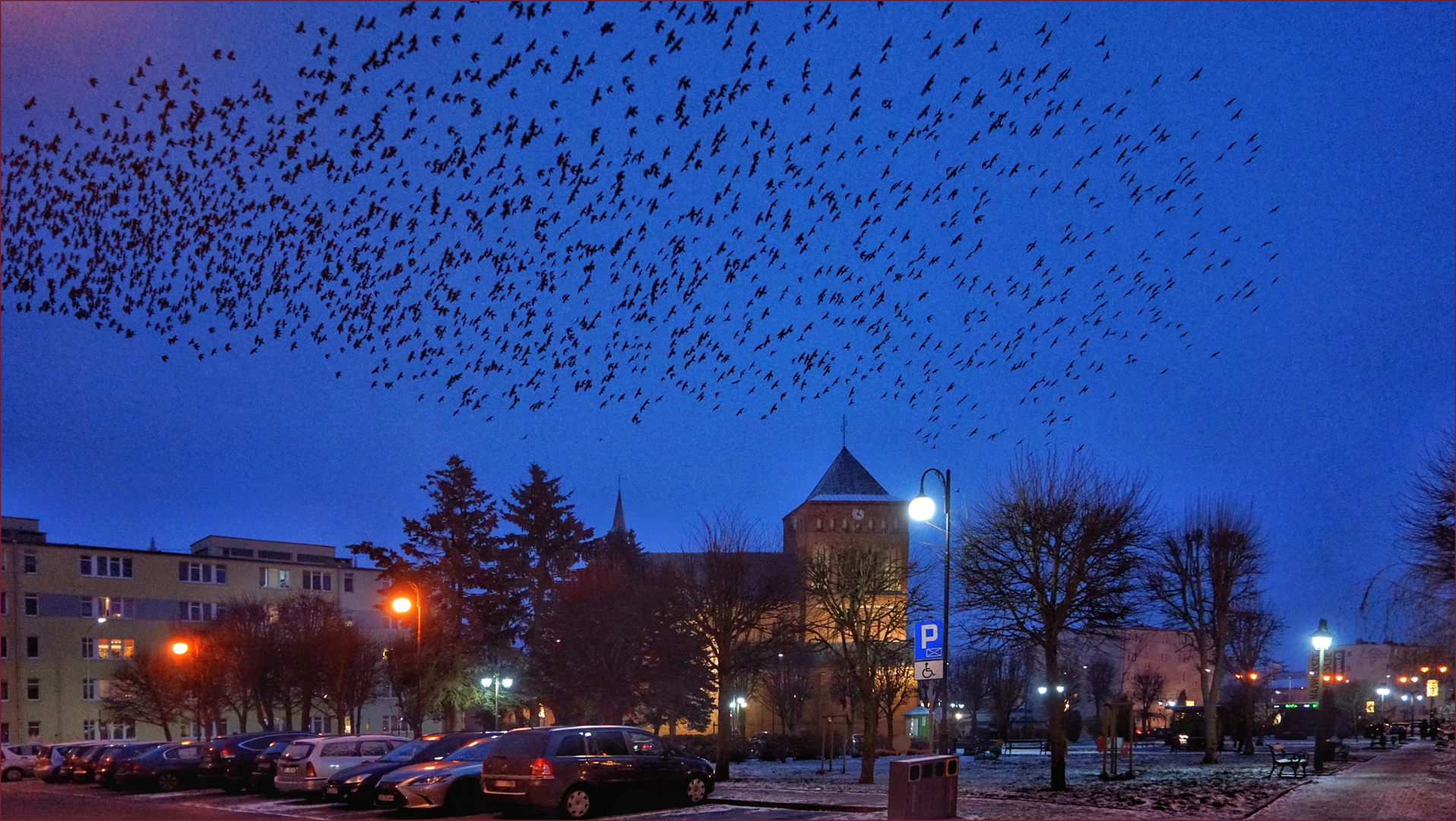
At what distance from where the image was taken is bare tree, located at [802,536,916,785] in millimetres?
34781

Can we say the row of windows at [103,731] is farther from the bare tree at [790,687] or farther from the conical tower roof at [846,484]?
the conical tower roof at [846,484]

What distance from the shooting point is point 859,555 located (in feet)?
141

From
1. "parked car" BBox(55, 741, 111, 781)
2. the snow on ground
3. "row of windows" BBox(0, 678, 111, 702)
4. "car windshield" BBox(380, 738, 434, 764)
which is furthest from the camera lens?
"row of windows" BBox(0, 678, 111, 702)

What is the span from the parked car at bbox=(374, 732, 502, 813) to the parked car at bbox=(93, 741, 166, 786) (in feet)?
48.9

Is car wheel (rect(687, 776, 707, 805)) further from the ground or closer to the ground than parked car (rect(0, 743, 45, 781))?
further from the ground

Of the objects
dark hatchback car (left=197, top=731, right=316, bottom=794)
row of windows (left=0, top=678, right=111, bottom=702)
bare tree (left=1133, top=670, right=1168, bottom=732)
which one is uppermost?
dark hatchback car (left=197, top=731, right=316, bottom=794)

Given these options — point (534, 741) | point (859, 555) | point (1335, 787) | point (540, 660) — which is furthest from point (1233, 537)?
point (534, 741)

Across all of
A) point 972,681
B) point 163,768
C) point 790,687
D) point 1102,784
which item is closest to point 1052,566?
point 1102,784

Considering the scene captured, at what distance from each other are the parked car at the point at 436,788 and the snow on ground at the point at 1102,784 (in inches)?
279

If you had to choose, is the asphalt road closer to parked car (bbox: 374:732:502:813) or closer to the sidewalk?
parked car (bbox: 374:732:502:813)

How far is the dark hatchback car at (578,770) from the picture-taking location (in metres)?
22.9

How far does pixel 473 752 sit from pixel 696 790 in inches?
181

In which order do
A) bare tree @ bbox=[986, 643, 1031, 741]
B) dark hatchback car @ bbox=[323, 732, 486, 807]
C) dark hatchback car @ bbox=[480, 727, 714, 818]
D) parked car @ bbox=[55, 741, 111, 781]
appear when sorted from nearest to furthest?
dark hatchback car @ bbox=[480, 727, 714, 818], dark hatchback car @ bbox=[323, 732, 486, 807], parked car @ bbox=[55, 741, 111, 781], bare tree @ bbox=[986, 643, 1031, 741]

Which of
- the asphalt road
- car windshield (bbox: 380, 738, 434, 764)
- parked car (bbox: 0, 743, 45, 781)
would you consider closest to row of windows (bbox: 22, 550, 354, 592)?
parked car (bbox: 0, 743, 45, 781)
